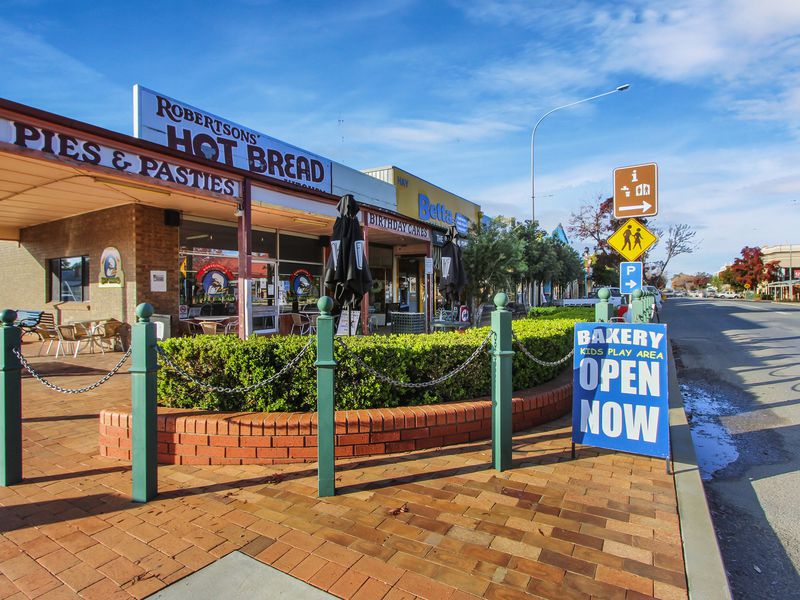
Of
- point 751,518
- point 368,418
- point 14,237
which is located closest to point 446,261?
point 368,418

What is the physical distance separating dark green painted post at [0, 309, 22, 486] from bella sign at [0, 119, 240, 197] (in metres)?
2.72

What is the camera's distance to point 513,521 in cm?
303

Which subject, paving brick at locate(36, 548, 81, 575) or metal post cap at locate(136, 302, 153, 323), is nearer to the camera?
paving brick at locate(36, 548, 81, 575)

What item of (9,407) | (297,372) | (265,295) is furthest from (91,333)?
(297,372)

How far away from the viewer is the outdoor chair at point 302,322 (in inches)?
459

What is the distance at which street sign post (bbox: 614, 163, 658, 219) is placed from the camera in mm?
8500

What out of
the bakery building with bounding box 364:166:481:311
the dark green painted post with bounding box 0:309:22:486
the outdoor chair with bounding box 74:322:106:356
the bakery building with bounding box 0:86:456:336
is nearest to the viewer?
the dark green painted post with bounding box 0:309:22:486

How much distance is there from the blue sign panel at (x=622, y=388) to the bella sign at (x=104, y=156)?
5956 millimetres

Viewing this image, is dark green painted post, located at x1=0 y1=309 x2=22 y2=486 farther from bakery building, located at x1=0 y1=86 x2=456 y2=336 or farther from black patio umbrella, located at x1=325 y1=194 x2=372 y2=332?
black patio umbrella, located at x1=325 y1=194 x2=372 y2=332

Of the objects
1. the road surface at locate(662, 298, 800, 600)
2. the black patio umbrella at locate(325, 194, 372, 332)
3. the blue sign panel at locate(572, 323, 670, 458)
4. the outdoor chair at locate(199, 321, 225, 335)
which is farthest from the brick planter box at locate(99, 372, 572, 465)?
the outdoor chair at locate(199, 321, 225, 335)

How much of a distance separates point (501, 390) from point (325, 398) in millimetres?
1445

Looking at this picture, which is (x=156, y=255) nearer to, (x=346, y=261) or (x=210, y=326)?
(x=210, y=326)

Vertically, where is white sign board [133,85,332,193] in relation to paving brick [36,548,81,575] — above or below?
above

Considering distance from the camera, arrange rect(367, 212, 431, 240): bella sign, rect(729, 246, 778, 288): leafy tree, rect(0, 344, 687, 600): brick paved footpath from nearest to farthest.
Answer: rect(0, 344, 687, 600): brick paved footpath < rect(367, 212, 431, 240): bella sign < rect(729, 246, 778, 288): leafy tree
